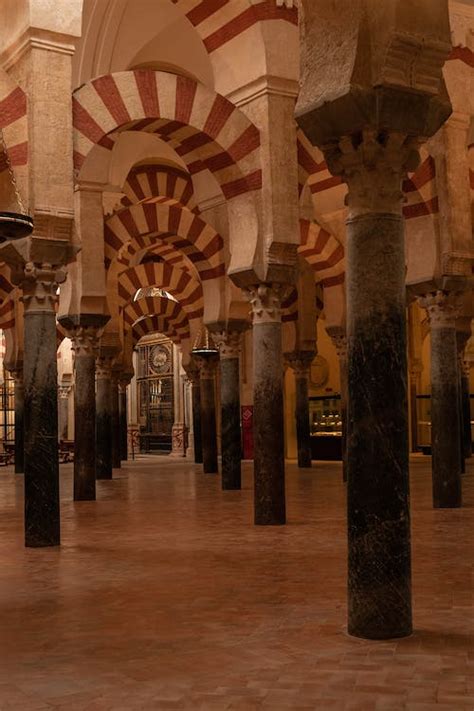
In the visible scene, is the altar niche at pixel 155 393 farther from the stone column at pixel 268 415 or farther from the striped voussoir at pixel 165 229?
the stone column at pixel 268 415

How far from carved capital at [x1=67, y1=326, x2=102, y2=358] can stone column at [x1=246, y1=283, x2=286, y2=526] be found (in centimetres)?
314

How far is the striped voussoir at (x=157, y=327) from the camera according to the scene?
1831cm

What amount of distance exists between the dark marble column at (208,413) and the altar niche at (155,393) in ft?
32.7

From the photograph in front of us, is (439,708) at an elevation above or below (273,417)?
below

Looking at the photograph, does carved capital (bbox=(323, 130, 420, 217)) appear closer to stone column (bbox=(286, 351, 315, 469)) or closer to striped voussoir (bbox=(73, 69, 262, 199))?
striped voussoir (bbox=(73, 69, 262, 199))

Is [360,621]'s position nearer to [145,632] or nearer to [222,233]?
[145,632]

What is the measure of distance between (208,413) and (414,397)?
Result: 19.1ft

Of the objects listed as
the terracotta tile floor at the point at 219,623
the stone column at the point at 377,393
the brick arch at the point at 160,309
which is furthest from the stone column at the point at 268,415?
the brick arch at the point at 160,309

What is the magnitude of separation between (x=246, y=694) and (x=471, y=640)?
3.51 feet

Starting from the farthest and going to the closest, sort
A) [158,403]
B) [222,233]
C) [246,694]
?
1. [158,403]
2. [222,233]
3. [246,694]

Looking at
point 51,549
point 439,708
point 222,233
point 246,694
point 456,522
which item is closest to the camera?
point 439,708

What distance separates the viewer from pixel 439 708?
268cm

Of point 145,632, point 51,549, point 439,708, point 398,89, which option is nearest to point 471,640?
point 439,708

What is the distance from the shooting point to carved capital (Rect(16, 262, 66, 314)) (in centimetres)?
637
